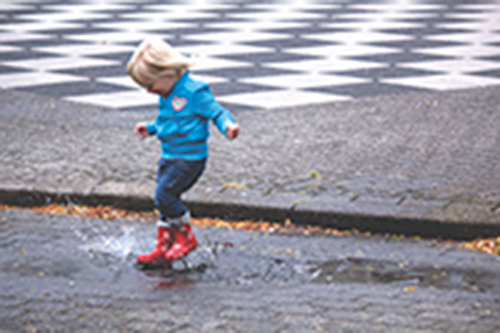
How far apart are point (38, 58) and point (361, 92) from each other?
11.9 feet

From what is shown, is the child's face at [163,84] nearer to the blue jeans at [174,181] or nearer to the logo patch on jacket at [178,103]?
the logo patch on jacket at [178,103]

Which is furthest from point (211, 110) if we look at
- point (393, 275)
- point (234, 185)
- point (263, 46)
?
point (263, 46)

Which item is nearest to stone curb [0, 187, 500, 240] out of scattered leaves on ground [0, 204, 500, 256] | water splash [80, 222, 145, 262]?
scattered leaves on ground [0, 204, 500, 256]

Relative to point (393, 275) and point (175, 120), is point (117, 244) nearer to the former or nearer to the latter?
point (175, 120)

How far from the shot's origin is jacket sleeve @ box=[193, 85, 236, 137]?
3.23 meters

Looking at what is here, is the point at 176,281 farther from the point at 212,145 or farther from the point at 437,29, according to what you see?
the point at 437,29

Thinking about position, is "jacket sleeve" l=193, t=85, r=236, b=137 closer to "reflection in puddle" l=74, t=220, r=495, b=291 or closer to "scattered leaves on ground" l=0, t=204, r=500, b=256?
"reflection in puddle" l=74, t=220, r=495, b=291

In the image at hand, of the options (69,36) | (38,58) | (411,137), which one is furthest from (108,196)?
(69,36)

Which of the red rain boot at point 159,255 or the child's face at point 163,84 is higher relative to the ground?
the child's face at point 163,84

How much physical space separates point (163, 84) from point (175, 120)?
155mm

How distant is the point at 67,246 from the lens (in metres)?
3.72

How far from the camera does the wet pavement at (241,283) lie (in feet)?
9.51

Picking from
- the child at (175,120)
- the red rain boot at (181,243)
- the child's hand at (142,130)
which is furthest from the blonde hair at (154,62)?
the red rain boot at (181,243)

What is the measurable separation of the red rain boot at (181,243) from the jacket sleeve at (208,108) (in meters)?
0.54
